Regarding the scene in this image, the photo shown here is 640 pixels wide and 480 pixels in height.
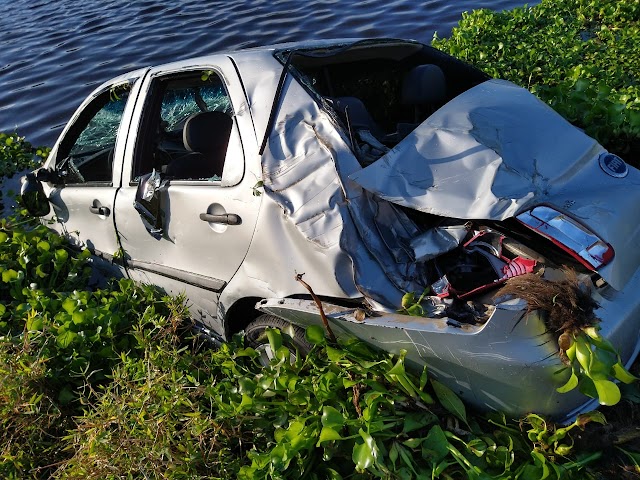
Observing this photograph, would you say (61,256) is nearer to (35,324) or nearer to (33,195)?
(33,195)

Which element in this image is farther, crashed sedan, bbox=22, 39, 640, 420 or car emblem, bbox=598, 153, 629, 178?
car emblem, bbox=598, 153, 629, 178

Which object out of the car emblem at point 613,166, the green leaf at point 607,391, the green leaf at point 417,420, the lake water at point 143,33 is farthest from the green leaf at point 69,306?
the lake water at point 143,33

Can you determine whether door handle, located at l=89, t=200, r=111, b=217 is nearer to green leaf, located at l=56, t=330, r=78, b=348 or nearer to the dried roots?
green leaf, located at l=56, t=330, r=78, b=348

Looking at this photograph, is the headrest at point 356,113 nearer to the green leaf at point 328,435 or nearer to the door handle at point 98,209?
the door handle at point 98,209

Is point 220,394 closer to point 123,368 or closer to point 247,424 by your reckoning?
point 247,424

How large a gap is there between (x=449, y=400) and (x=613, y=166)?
1.39 meters

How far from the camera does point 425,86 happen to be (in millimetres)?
3939

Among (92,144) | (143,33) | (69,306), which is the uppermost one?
(92,144)

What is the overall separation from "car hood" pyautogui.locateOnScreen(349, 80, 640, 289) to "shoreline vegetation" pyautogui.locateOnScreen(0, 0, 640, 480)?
72cm

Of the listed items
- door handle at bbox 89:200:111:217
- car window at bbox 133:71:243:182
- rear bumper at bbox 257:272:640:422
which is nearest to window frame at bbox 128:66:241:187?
car window at bbox 133:71:243:182

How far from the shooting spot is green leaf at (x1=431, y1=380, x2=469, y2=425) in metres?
2.53

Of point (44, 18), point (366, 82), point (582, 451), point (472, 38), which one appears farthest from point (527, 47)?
point (44, 18)

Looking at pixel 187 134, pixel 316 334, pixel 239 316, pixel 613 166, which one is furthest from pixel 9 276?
pixel 613 166

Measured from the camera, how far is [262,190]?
2.94 metres
